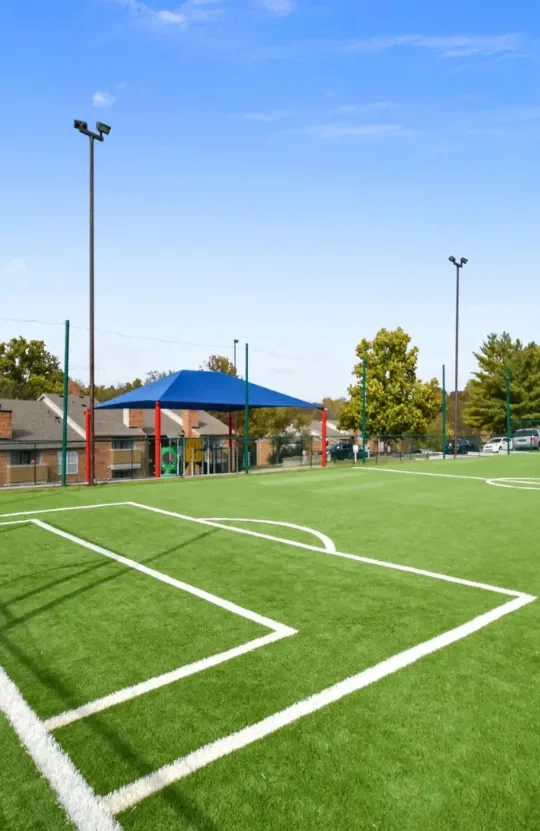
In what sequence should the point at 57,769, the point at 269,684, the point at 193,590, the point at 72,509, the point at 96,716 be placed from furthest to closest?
the point at 72,509 → the point at 193,590 → the point at 269,684 → the point at 96,716 → the point at 57,769

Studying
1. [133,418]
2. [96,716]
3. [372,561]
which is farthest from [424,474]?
[133,418]

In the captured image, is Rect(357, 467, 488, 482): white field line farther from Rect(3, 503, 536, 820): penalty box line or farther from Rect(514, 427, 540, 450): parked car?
Rect(514, 427, 540, 450): parked car

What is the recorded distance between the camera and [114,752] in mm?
3014

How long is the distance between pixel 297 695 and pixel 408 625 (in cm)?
160

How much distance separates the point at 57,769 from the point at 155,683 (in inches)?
37.6

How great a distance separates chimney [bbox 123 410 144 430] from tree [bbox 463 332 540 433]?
29.6 meters

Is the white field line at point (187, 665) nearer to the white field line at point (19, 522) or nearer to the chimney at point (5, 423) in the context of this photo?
the white field line at point (19, 522)

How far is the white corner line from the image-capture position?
3.36 meters

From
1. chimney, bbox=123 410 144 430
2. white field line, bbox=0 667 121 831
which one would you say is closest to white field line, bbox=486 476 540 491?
white field line, bbox=0 667 121 831

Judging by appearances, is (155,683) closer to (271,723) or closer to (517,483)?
(271,723)

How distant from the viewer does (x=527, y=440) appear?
37344 millimetres

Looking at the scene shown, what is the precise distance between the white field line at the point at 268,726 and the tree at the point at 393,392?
4059 centimetres

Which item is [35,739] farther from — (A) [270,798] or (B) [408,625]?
(B) [408,625]

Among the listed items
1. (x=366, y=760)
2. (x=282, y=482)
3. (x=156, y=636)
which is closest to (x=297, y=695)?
(x=366, y=760)
